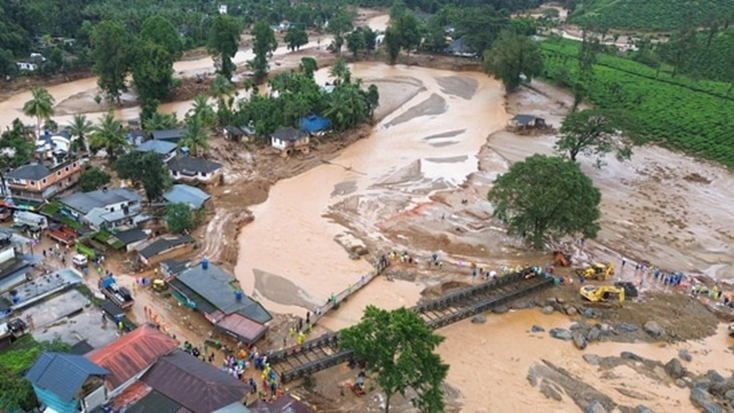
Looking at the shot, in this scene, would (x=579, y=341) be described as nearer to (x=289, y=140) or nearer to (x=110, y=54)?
(x=289, y=140)

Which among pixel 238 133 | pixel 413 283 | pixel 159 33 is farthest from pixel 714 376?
pixel 159 33

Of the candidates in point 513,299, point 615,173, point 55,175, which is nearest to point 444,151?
point 615,173

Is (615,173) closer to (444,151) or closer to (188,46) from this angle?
(444,151)

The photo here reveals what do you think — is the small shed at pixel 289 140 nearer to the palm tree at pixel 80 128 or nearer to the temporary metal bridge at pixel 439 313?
the palm tree at pixel 80 128

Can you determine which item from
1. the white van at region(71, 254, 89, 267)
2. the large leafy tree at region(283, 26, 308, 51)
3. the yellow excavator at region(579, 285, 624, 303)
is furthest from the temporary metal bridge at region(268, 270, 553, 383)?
the large leafy tree at region(283, 26, 308, 51)

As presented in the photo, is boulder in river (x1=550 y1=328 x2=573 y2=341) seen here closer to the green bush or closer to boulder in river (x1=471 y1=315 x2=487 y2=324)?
boulder in river (x1=471 y1=315 x2=487 y2=324)
